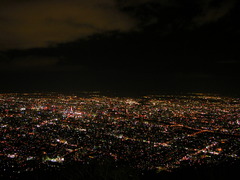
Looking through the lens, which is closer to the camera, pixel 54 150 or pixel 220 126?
pixel 54 150

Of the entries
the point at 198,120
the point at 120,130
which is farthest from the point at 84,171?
the point at 198,120

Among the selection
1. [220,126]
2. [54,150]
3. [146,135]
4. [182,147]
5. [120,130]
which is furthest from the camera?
[220,126]

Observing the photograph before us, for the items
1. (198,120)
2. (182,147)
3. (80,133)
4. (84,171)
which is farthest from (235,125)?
(84,171)

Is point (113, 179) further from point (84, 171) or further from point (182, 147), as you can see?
point (182, 147)

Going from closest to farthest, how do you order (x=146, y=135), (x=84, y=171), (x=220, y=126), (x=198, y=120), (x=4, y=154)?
(x=84, y=171) → (x=4, y=154) → (x=146, y=135) → (x=220, y=126) → (x=198, y=120)

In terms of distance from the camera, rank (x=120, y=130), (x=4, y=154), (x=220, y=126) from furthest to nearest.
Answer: (x=220, y=126), (x=120, y=130), (x=4, y=154)

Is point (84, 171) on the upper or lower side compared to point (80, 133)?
upper

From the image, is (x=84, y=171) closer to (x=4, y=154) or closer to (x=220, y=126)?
(x=4, y=154)

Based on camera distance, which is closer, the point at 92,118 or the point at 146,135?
the point at 146,135

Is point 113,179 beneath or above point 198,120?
above
